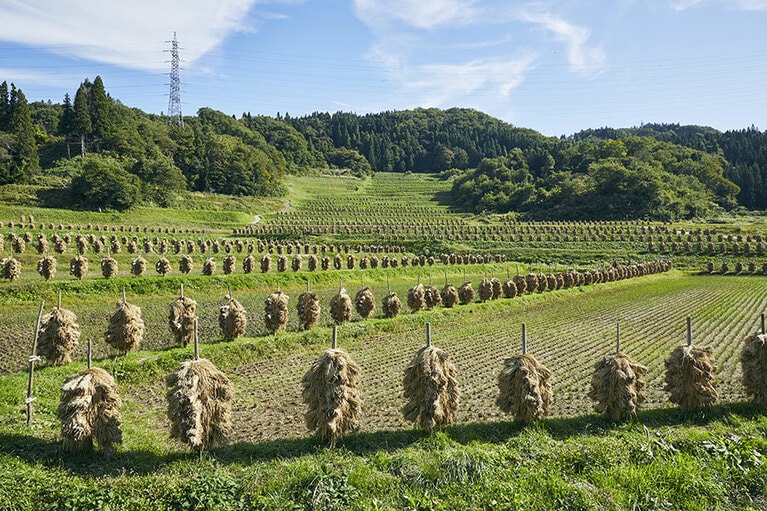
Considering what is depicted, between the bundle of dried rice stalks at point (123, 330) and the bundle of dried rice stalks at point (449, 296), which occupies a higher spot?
the bundle of dried rice stalks at point (123, 330)

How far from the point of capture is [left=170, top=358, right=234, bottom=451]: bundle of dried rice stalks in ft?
33.9

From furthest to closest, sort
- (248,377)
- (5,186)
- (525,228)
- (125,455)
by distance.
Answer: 1. (525,228)
2. (5,186)
3. (248,377)
4. (125,455)

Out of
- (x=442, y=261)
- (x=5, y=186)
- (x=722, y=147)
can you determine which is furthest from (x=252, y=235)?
(x=722, y=147)

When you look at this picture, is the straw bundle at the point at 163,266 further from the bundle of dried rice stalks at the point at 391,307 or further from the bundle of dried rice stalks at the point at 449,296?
the bundle of dried rice stalks at the point at 449,296

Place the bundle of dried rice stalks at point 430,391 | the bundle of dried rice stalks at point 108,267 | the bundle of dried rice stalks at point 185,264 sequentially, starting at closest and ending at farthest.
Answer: the bundle of dried rice stalks at point 430,391
the bundle of dried rice stalks at point 108,267
the bundle of dried rice stalks at point 185,264

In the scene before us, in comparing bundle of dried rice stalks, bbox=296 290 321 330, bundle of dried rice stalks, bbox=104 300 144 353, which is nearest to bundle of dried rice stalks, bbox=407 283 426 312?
bundle of dried rice stalks, bbox=296 290 321 330

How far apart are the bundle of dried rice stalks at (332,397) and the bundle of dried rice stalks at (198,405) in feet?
6.26

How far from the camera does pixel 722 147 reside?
192625 mm

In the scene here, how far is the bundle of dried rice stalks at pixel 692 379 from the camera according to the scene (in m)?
12.9

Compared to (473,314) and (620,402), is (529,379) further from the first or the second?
(473,314)

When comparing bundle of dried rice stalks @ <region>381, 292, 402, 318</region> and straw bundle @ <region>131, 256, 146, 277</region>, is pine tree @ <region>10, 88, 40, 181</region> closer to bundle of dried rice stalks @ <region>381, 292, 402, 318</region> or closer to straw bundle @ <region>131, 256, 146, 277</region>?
straw bundle @ <region>131, 256, 146, 277</region>

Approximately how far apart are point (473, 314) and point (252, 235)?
5150cm

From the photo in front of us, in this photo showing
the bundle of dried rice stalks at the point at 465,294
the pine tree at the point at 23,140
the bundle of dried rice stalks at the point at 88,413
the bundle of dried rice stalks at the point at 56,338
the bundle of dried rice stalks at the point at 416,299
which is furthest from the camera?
the pine tree at the point at 23,140

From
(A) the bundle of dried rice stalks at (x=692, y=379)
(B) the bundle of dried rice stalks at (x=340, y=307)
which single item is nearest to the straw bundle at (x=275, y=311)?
(B) the bundle of dried rice stalks at (x=340, y=307)
